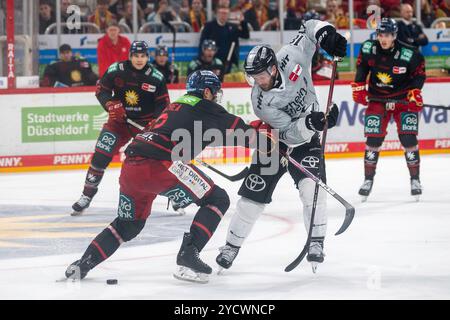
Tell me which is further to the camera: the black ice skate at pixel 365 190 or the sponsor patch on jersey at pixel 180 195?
the black ice skate at pixel 365 190

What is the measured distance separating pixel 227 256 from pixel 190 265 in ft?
1.44

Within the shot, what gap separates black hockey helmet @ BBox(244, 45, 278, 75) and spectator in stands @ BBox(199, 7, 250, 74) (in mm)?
7026

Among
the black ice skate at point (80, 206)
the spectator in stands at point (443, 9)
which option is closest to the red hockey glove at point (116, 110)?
the black ice skate at point (80, 206)

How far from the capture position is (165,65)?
43.7ft

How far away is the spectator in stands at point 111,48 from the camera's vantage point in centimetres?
1298

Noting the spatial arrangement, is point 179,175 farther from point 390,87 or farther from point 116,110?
point 390,87

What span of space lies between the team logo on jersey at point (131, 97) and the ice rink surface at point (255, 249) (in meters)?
0.95

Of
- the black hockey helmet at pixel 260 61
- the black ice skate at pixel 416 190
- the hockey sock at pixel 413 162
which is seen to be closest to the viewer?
the black hockey helmet at pixel 260 61

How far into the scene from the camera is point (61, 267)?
7141mm

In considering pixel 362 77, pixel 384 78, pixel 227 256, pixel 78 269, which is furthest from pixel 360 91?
pixel 78 269

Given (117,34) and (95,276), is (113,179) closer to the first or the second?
(117,34)

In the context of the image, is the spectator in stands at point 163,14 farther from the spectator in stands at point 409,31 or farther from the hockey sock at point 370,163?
the hockey sock at point 370,163

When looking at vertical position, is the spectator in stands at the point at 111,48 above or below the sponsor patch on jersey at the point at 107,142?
above

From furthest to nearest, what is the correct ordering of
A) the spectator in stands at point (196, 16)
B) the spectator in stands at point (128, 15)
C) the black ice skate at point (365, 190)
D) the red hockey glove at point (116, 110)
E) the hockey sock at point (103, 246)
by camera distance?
the spectator in stands at point (196, 16)
the spectator in stands at point (128, 15)
the black ice skate at point (365, 190)
the red hockey glove at point (116, 110)
the hockey sock at point (103, 246)
